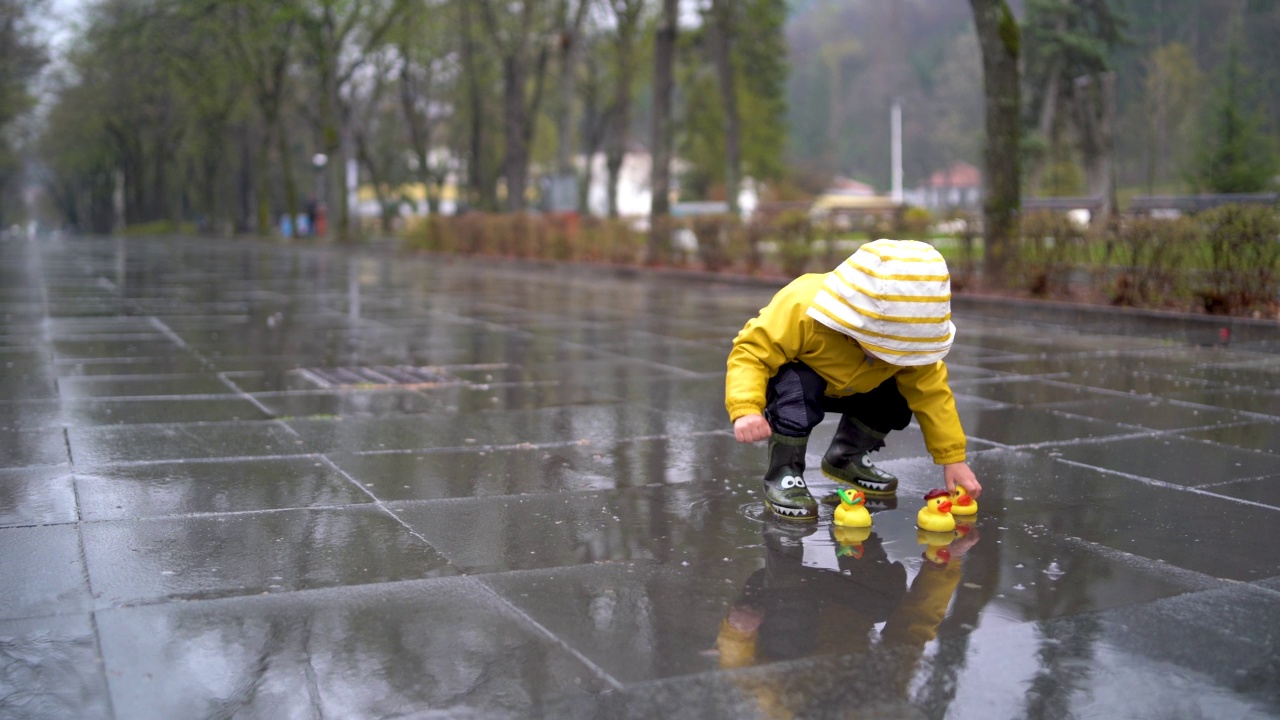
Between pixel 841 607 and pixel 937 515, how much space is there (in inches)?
38.7

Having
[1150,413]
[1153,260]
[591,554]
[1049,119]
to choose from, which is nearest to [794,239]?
[1153,260]

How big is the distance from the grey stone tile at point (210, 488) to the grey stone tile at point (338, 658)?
119 cm

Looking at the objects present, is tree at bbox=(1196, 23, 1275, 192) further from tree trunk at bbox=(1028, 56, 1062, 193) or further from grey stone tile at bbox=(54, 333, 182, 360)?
grey stone tile at bbox=(54, 333, 182, 360)

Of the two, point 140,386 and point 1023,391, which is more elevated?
point 140,386

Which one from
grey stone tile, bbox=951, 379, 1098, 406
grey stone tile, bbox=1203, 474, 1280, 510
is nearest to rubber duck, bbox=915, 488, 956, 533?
grey stone tile, bbox=1203, 474, 1280, 510

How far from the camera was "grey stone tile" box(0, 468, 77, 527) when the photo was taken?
Answer: 176 inches

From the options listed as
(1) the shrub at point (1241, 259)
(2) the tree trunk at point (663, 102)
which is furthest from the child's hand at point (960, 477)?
(2) the tree trunk at point (663, 102)

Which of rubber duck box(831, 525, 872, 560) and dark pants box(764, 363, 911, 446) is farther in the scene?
dark pants box(764, 363, 911, 446)

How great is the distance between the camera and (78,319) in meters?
12.4

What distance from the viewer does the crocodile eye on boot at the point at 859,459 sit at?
502 cm

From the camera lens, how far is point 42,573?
3.79m

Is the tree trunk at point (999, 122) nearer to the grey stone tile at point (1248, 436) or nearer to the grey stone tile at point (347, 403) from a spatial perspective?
the grey stone tile at point (1248, 436)

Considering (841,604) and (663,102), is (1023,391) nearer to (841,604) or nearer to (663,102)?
(841,604)

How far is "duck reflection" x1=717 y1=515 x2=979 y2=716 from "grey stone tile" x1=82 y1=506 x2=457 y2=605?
998mm
